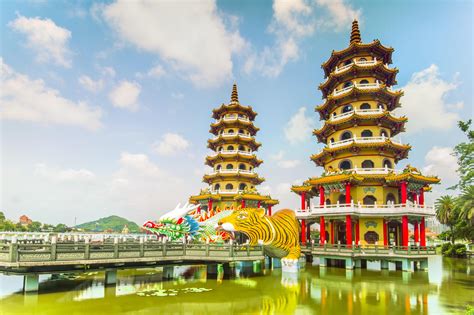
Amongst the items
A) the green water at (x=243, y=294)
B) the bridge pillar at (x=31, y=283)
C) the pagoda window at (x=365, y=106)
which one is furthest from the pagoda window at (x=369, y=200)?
the bridge pillar at (x=31, y=283)

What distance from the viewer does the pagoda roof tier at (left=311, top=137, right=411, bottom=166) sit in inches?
1011

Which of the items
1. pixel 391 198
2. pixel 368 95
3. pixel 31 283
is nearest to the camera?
pixel 31 283

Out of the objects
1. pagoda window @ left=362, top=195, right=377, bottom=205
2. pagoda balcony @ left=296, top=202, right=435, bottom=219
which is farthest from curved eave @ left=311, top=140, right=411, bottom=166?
pagoda balcony @ left=296, top=202, right=435, bottom=219

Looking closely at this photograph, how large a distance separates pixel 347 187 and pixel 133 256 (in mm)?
15495

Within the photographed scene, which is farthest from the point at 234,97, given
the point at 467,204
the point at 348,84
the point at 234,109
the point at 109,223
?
the point at 109,223

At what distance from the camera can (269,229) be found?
2102cm

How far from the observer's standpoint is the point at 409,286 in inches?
707

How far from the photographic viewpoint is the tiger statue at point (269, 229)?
20453mm

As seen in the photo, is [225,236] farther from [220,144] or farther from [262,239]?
[220,144]

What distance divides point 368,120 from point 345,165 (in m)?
3.93

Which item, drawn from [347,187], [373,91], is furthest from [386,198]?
[373,91]

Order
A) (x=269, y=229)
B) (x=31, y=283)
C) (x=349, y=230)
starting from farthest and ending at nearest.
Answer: (x=349, y=230)
(x=269, y=229)
(x=31, y=283)

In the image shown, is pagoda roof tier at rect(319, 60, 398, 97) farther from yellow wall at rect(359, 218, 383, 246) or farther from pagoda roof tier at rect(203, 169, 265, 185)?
pagoda roof tier at rect(203, 169, 265, 185)

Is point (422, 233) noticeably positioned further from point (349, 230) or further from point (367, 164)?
point (367, 164)
